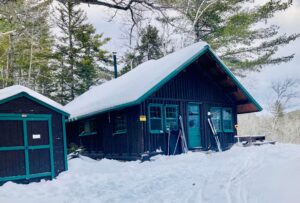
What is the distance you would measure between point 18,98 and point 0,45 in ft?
59.4

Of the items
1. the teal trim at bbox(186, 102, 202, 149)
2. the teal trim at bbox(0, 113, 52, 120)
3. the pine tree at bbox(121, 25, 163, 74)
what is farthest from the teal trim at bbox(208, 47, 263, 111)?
the pine tree at bbox(121, 25, 163, 74)

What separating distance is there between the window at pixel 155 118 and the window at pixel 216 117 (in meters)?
3.42

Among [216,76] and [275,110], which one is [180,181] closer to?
[216,76]

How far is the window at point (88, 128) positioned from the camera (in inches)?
669

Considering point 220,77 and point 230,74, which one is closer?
point 230,74

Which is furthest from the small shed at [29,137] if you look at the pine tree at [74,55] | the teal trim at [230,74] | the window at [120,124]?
the pine tree at [74,55]

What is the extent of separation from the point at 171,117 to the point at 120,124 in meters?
2.25

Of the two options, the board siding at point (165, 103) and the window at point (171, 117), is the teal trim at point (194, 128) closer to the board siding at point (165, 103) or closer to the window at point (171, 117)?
the board siding at point (165, 103)

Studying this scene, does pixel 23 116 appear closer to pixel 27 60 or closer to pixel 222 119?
pixel 222 119

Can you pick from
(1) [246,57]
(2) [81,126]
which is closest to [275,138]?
(1) [246,57]

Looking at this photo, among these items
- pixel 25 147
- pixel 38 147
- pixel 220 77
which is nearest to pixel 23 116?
pixel 25 147

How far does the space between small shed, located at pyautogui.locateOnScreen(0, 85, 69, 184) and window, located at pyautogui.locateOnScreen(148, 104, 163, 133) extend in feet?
13.4

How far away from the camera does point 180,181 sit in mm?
8680

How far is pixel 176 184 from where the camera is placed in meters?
8.31
